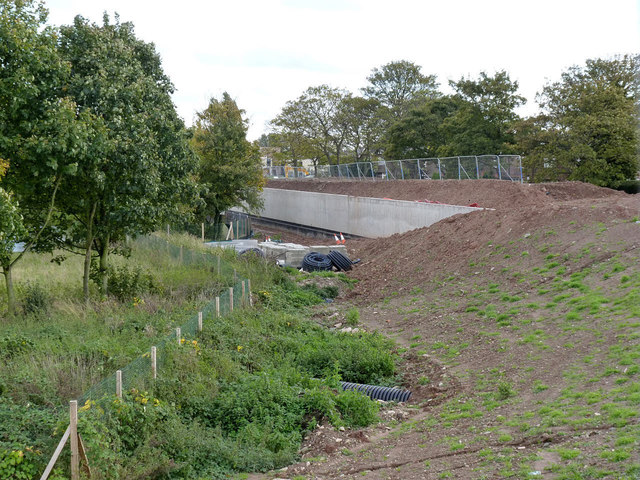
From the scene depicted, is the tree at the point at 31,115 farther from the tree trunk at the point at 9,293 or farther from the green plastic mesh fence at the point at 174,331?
the green plastic mesh fence at the point at 174,331

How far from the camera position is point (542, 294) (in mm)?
15070

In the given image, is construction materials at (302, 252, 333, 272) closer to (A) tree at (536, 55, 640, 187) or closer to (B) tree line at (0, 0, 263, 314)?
(B) tree line at (0, 0, 263, 314)

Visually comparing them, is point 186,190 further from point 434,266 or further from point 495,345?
point 495,345

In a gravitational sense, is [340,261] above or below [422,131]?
below

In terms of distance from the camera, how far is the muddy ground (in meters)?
7.21

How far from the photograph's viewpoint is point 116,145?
14.7 metres

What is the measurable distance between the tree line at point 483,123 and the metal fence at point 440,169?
1449 mm

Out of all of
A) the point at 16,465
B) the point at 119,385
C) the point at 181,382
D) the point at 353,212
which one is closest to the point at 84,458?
the point at 16,465

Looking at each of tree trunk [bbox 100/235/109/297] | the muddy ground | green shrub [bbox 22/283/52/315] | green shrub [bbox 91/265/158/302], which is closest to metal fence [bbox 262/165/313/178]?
the muddy ground

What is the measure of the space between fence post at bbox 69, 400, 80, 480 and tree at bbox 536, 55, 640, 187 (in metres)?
27.5

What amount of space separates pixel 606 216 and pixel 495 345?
27.3 ft

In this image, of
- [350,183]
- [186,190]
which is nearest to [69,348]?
[186,190]

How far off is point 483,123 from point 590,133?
10.6 m

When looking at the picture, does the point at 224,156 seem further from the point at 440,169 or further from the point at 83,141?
the point at 83,141
